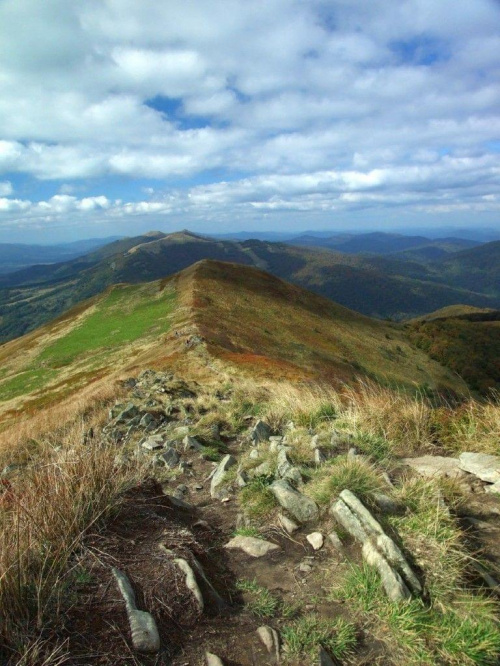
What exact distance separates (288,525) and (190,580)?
1653 mm

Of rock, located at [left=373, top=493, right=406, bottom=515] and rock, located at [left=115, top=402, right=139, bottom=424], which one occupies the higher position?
rock, located at [left=373, top=493, right=406, bottom=515]

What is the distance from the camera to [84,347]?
5084 centimetres

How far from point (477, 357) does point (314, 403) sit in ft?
309

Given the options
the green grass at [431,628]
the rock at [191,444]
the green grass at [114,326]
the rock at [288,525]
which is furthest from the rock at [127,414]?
the green grass at [114,326]

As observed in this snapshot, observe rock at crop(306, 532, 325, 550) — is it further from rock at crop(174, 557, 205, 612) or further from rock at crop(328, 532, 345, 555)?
rock at crop(174, 557, 205, 612)

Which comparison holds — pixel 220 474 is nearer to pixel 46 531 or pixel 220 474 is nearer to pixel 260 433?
pixel 260 433

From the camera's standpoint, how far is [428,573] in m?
3.93

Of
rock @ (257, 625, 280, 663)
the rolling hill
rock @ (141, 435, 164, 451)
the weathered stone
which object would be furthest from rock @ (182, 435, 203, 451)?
the rolling hill

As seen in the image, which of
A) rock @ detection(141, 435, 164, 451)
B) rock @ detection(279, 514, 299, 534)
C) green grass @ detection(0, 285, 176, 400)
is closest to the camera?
rock @ detection(279, 514, 299, 534)

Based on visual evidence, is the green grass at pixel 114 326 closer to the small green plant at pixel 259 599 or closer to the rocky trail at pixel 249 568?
the rocky trail at pixel 249 568

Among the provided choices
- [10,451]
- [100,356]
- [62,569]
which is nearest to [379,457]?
[62,569]

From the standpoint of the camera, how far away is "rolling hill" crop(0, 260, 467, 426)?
1406 inches

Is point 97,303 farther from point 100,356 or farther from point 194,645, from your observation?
point 194,645

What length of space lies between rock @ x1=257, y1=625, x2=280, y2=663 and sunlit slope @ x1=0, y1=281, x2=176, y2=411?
115 ft
